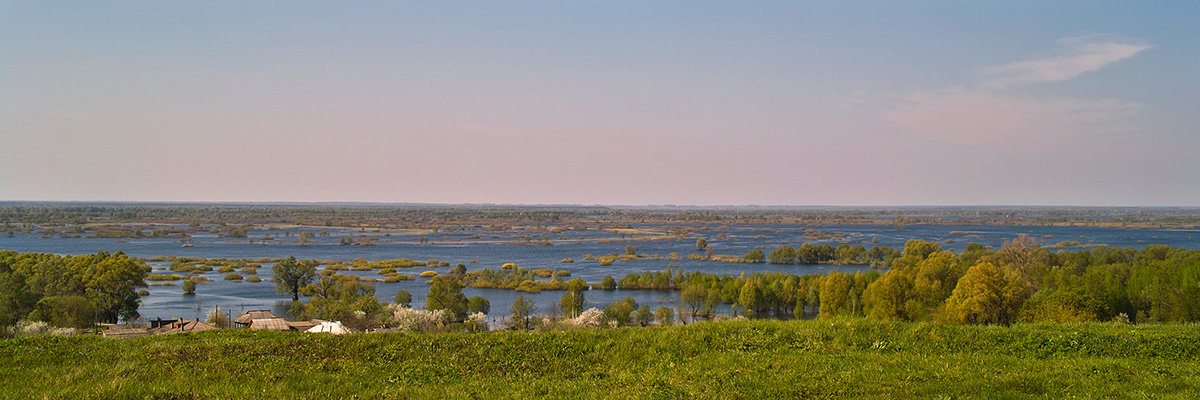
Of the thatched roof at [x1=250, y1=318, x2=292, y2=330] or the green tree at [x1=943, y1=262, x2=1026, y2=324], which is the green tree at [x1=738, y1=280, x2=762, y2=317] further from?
the thatched roof at [x1=250, y1=318, x2=292, y2=330]

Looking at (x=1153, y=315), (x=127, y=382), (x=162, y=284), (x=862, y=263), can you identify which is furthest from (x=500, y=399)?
(x=862, y=263)

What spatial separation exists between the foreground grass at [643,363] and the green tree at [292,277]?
36094mm

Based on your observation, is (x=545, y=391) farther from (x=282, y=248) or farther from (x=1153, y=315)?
(x=282, y=248)

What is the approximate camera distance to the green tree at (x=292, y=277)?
43.1 m

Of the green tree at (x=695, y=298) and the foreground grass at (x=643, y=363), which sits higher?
the foreground grass at (x=643, y=363)

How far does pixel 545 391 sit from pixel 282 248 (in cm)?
8826

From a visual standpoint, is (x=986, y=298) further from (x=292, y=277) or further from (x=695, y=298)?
(x=292, y=277)

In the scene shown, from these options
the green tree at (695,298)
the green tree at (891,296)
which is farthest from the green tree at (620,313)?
the green tree at (891,296)

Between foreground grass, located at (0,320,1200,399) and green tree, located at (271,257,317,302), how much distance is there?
36094mm

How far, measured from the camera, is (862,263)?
234ft

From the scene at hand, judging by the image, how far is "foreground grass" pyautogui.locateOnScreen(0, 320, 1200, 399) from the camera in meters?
6.45

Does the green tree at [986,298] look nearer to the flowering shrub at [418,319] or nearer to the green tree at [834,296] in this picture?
the green tree at [834,296]

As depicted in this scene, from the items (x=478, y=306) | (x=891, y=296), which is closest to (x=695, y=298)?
(x=478, y=306)

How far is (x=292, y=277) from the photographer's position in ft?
A: 142
